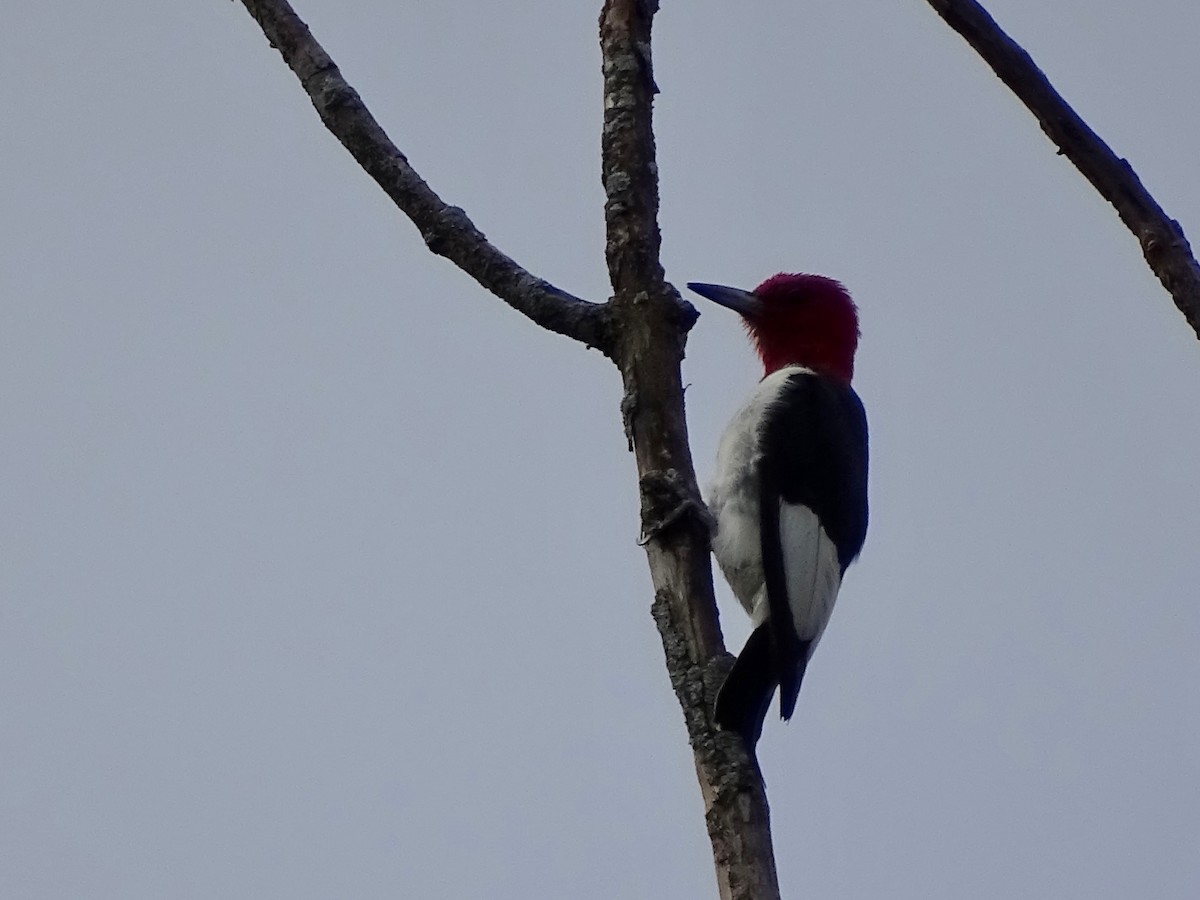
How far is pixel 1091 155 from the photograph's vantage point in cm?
205

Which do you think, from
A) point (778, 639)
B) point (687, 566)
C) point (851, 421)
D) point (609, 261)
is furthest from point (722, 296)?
point (687, 566)

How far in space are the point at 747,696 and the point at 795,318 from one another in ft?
10.2

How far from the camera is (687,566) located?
2.99 metres

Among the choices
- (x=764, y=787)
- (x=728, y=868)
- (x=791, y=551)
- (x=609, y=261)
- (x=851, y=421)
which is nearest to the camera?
(x=728, y=868)

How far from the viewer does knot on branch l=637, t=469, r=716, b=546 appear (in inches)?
114

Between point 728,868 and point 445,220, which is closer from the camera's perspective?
point 728,868

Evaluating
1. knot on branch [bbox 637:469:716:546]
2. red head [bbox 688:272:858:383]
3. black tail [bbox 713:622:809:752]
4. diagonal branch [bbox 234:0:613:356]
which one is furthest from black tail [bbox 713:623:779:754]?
red head [bbox 688:272:858:383]

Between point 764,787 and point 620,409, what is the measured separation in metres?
0.88

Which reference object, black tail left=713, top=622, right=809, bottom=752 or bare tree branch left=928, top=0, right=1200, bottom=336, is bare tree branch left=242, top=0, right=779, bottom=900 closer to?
black tail left=713, top=622, right=809, bottom=752

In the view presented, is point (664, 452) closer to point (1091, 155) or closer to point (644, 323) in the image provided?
point (644, 323)

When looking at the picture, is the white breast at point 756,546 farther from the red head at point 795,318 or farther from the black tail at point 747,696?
the red head at point 795,318

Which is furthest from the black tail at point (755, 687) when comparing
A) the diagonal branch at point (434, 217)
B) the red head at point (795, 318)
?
the red head at point (795, 318)

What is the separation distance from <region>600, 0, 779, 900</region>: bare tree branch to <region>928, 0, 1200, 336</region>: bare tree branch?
3.41ft

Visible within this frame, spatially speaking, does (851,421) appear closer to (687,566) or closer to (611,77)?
(611,77)
